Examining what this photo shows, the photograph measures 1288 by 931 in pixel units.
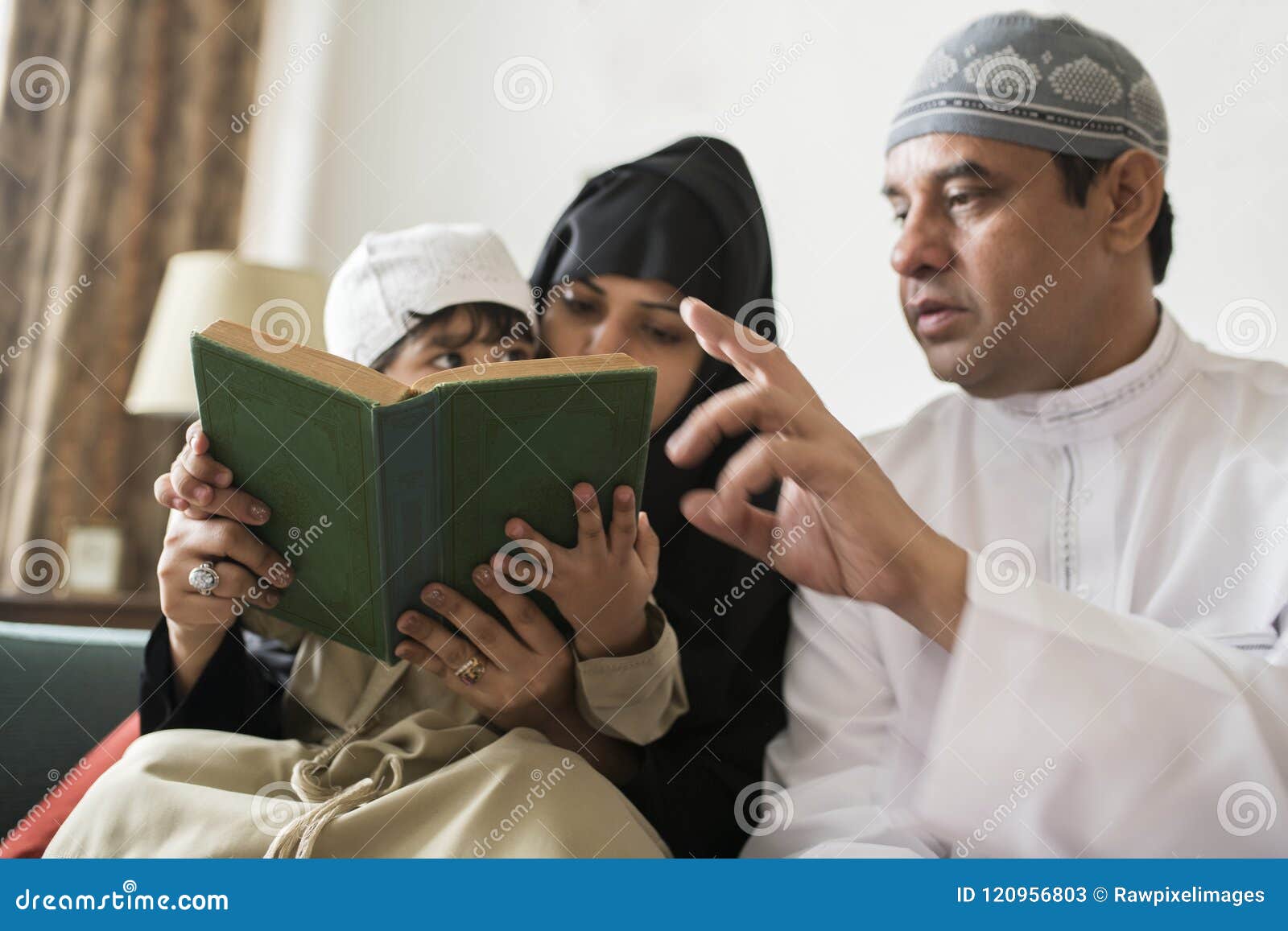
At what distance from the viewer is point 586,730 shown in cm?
126

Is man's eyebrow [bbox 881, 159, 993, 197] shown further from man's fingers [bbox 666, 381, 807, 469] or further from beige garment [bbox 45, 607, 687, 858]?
beige garment [bbox 45, 607, 687, 858]

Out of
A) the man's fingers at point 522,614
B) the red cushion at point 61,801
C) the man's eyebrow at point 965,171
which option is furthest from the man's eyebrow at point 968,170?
Result: the red cushion at point 61,801

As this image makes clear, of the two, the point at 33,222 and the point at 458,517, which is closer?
the point at 458,517

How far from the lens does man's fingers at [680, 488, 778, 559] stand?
1.05 metres

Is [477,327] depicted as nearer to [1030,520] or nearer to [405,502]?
[405,502]

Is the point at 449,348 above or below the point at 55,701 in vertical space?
above

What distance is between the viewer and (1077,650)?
3.38 feet

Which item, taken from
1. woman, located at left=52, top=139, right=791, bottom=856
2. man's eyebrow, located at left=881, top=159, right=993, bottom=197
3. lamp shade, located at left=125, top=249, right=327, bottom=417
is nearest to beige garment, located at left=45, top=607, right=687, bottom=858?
woman, located at left=52, top=139, right=791, bottom=856

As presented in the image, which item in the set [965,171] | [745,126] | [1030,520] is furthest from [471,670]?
[745,126]

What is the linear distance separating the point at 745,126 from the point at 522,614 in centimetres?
147

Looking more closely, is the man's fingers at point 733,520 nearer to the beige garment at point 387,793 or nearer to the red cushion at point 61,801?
the beige garment at point 387,793

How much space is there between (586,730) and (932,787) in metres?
0.41

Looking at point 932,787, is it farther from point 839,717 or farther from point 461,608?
point 461,608
